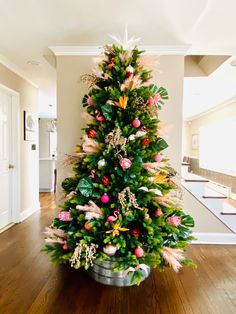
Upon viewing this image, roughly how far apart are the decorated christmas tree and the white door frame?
1855 millimetres

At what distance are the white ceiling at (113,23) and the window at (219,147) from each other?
11.8 ft

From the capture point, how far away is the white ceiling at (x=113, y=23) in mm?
2053

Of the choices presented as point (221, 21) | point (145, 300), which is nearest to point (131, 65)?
point (221, 21)

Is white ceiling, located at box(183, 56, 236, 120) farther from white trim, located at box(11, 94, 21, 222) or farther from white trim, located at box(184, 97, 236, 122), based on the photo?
white trim, located at box(11, 94, 21, 222)

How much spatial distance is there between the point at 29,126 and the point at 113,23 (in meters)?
2.51

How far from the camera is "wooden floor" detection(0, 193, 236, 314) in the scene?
178cm

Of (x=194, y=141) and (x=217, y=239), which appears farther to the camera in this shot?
(x=194, y=141)

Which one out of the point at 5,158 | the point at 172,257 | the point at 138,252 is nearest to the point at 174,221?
the point at 172,257

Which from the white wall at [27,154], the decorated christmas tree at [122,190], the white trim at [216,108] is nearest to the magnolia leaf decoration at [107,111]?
the decorated christmas tree at [122,190]

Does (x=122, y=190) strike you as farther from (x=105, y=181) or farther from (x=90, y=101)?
(x=90, y=101)

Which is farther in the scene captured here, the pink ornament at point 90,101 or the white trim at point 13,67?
the white trim at point 13,67

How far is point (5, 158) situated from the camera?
353cm

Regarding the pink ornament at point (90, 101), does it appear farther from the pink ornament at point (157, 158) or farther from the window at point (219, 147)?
the window at point (219, 147)

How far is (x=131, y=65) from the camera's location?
6.94ft
